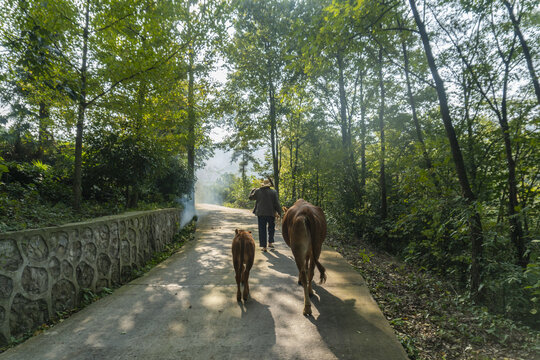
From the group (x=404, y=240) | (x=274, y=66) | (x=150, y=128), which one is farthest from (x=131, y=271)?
(x=274, y=66)

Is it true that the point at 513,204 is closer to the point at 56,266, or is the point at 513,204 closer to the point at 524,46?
the point at 524,46

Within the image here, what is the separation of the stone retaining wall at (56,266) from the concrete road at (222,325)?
304 mm

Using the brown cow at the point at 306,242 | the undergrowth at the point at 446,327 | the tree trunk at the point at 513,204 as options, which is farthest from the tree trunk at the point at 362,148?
the brown cow at the point at 306,242

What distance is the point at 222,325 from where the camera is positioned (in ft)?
11.6

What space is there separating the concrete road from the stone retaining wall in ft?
1.00

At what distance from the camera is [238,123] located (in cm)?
1953

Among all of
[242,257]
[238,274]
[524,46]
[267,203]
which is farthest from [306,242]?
[524,46]

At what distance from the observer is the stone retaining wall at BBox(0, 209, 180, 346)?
124 inches

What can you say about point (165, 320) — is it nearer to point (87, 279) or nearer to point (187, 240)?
point (87, 279)

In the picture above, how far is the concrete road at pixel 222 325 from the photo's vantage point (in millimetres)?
2912

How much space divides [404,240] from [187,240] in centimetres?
786

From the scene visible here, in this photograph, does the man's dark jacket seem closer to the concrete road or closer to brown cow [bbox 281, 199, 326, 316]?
the concrete road

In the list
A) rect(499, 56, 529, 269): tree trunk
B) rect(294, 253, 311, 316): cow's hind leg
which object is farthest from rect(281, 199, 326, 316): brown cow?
rect(499, 56, 529, 269): tree trunk

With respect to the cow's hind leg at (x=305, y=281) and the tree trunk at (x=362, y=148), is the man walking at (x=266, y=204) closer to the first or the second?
the cow's hind leg at (x=305, y=281)
